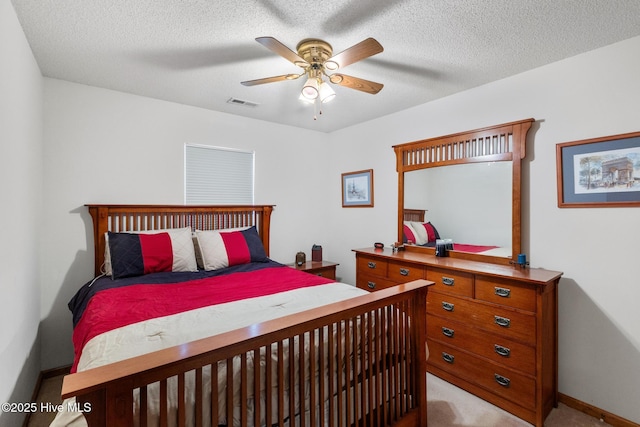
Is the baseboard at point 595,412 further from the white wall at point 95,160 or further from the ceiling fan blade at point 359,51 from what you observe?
the white wall at point 95,160

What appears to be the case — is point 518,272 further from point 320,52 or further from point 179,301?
point 179,301

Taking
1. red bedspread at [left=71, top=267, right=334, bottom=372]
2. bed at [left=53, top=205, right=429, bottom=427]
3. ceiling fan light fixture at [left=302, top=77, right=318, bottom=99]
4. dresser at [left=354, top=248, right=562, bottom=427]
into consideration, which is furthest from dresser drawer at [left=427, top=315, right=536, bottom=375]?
ceiling fan light fixture at [left=302, top=77, right=318, bottom=99]

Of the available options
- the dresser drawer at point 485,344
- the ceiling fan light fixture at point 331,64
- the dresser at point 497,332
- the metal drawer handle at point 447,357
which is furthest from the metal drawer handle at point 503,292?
the ceiling fan light fixture at point 331,64

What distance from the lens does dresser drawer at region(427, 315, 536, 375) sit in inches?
80.0

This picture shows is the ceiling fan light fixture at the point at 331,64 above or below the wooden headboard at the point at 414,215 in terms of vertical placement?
above

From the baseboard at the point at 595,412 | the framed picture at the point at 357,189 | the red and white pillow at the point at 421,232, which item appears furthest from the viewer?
the framed picture at the point at 357,189

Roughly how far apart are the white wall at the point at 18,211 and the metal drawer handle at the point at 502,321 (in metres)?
2.94

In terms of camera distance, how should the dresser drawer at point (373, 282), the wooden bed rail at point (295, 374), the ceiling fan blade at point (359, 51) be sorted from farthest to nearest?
1. the dresser drawer at point (373, 282)
2. the ceiling fan blade at point (359, 51)
3. the wooden bed rail at point (295, 374)

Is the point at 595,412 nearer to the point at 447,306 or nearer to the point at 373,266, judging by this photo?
the point at 447,306

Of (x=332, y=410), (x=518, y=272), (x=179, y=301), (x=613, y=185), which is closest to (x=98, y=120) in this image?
(x=179, y=301)

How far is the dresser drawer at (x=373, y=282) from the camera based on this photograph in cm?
301

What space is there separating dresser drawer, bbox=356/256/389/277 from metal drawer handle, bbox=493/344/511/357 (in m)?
1.10

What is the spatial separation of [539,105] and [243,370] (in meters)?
2.78

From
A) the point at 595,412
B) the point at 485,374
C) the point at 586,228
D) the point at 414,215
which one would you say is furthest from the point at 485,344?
the point at 414,215
